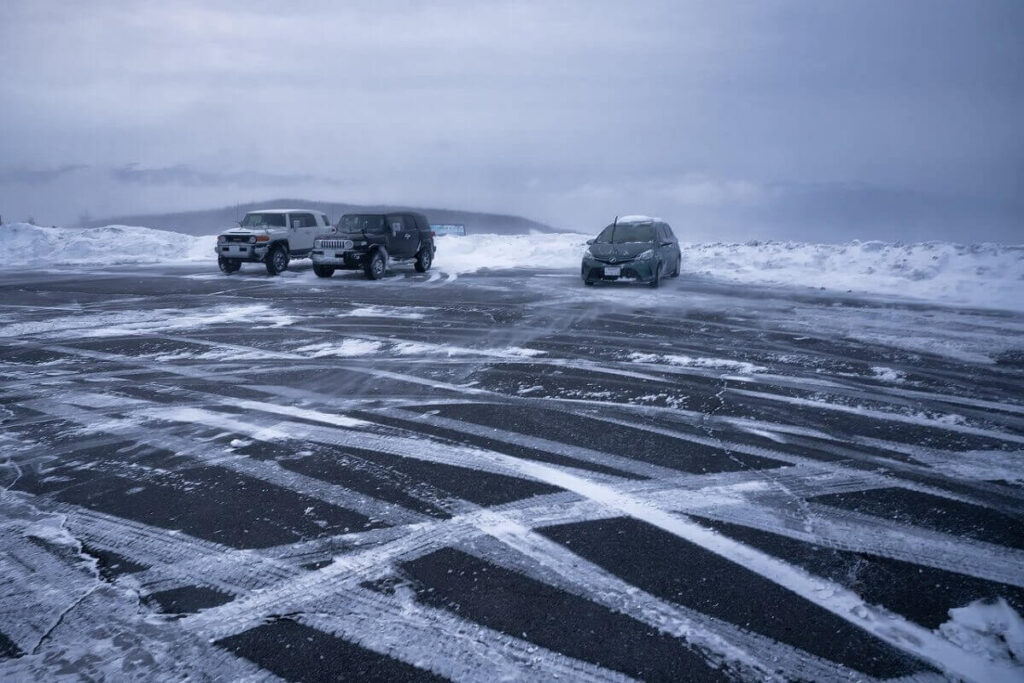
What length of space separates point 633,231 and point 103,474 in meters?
14.0

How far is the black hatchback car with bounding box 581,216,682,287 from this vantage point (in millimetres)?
15008

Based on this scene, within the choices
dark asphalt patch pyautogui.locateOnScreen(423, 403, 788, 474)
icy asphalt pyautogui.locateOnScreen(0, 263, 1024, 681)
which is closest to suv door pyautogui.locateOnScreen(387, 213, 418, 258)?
icy asphalt pyautogui.locateOnScreen(0, 263, 1024, 681)

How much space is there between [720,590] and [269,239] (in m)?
18.0

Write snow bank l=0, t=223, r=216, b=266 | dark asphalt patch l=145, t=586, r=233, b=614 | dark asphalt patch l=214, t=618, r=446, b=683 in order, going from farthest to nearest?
snow bank l=0, t=223, r=216, b=266
dark asphalt patch l=145, t=586, r=233, b=614
dark asphalt patch l=214, t=618, r=446, b=683

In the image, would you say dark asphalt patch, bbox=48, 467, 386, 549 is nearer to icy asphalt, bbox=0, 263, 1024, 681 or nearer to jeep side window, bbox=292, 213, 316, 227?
icy asphalt, bbox=0, 263, 1024, 681

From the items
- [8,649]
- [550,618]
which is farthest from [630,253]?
[8,649]

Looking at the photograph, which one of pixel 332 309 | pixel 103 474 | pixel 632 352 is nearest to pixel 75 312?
pixel 332 309

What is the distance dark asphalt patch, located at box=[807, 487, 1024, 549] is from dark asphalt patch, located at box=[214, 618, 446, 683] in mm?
2742

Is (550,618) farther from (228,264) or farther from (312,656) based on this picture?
(228,264)

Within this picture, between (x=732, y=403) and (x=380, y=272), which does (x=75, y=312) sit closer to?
(x=380, y=272)

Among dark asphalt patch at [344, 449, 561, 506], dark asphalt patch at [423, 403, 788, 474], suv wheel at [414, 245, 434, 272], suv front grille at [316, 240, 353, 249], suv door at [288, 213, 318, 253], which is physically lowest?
dark asphalt patch at [344, 449, 561, 506]

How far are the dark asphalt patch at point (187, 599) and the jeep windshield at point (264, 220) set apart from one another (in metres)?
17.7

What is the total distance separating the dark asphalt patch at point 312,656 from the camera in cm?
225

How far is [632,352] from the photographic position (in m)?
8.01
